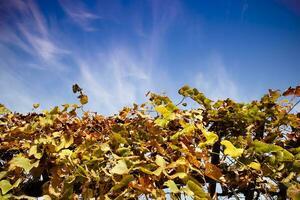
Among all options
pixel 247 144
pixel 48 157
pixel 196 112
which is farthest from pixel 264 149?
pixel 48 157

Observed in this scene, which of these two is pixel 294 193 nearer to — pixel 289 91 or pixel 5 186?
pixel 289 91

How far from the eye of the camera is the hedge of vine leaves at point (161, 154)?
1.75 metres

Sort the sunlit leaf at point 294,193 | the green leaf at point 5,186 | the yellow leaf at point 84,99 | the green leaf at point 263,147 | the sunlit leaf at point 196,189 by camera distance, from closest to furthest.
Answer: the sunlit leaf at point 294,193 → the sunlit leaf at point 196,189 → the green leaf at point 263,147 → the green leaf at point 5,186 → the yellow leaf at point 84,99

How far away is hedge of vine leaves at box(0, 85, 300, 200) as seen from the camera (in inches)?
68.7

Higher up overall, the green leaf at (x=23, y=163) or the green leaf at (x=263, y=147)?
the green leaf at (x=23, y=163)

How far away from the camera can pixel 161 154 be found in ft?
6.84

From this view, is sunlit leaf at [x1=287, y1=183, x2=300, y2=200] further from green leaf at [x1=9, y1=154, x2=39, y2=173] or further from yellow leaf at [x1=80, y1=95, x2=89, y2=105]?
yellow leaf at [x1=80, y1=95, x2=89, y2=105]

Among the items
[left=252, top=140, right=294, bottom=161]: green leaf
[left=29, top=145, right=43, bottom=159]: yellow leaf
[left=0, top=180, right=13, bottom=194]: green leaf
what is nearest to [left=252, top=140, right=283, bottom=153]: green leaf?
[left=252, top=140, right=294, bottom=161]: green leaf

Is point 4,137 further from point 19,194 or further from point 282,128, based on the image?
point 282,128

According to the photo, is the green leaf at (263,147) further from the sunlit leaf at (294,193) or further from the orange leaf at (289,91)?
the orange leaf at (289,91)

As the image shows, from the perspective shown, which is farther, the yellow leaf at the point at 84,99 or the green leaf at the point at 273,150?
the yellow leaf at the point at 84,99

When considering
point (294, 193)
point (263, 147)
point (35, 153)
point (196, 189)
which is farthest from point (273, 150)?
point (35, 153)

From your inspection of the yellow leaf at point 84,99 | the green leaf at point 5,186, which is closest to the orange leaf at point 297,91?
the yellow leaf at point 84,99

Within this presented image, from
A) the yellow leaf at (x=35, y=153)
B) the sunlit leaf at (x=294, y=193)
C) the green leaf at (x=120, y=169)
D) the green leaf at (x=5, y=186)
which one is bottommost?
the sunlit leaf at (x=294, y=193)
